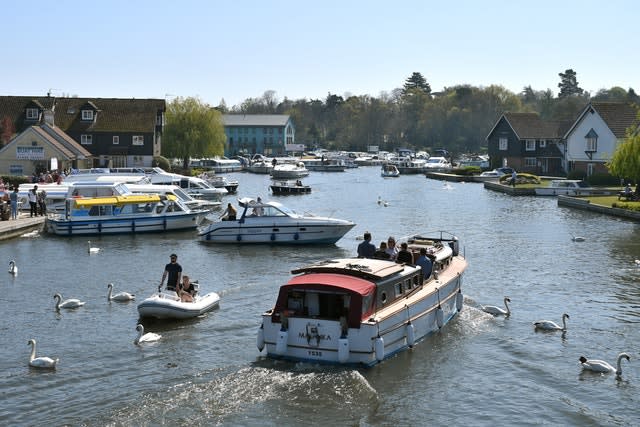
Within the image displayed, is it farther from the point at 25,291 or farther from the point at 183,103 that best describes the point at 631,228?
the point at 183,103

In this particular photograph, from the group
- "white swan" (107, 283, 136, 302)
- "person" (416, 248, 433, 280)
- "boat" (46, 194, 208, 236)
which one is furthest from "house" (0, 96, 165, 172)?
"person" (416, 248, 433, 280)

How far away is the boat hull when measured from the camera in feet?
85.0

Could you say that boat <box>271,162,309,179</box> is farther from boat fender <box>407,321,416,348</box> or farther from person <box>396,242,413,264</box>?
boat fender <box>407,321,416,348</box>

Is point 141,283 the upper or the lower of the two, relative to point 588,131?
lower

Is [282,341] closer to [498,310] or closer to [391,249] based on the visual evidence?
[391,249]

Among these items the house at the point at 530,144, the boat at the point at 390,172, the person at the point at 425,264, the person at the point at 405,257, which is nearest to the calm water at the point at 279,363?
the person at the point at 425,264

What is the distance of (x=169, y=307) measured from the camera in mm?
25984

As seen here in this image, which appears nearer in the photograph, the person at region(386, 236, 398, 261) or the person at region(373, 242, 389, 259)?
the person at region(373, 242, 389, 259)

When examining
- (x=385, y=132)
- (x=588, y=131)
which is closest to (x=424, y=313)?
(x=588, y=131)

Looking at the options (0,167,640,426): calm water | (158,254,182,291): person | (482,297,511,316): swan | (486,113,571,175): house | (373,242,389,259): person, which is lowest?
(0,167,640,426): calm water

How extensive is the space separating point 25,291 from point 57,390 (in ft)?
41.1

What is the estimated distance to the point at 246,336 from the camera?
24594 mm

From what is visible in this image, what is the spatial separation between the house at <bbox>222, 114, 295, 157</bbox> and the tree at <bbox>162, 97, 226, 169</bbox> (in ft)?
253

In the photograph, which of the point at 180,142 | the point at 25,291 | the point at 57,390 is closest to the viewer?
the point at 57,390
